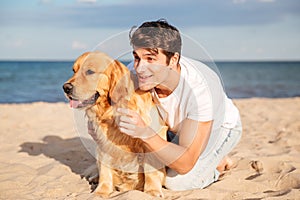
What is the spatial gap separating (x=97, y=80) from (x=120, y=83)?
20 cm

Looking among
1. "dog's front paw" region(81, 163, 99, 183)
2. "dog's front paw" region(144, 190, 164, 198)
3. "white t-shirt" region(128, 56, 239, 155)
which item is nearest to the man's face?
"white t-shirt" region(128, 56, 239, 155)

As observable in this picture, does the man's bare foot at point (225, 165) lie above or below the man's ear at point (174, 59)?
below

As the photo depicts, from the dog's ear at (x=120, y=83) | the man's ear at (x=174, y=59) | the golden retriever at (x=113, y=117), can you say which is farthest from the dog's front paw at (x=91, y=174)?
the man's ear at (x=174, y=59)

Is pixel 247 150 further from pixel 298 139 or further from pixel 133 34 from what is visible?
pixel 133 34

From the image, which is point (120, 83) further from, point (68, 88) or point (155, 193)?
point (155, 193)


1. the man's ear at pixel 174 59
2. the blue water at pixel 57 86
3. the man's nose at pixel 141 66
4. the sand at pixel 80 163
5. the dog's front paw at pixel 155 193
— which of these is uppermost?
the man's ear at pixel 174 59

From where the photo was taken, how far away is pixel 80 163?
435cm

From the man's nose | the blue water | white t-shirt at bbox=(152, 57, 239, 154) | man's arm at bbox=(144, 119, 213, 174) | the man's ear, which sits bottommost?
the blue water

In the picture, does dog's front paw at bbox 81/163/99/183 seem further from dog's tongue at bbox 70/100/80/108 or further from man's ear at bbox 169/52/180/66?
man's ear at bbox 169/52/180/66

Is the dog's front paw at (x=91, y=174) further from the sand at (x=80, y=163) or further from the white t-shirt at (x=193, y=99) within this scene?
the white t-shirt at (x=193, y=99)

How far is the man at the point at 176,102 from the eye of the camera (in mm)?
2928

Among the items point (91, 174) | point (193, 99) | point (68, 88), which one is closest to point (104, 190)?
point (91, 174)

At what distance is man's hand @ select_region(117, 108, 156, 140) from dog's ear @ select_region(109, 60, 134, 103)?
0.22 metres

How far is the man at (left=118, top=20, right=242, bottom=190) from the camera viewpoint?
293cm
